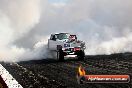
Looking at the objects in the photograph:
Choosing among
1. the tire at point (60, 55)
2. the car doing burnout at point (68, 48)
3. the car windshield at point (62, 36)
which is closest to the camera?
the tire at point (60, 55)

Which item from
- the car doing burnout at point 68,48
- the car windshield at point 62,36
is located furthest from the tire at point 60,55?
the car windshield at point 62,36

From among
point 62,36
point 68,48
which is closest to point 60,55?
point 68,48

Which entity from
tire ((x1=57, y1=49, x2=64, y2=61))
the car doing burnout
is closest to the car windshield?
the car doing burnout

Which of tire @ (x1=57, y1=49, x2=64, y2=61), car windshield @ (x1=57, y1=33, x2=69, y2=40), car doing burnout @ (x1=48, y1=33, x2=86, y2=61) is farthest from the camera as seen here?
car windshield @ (x1=57, y1=33, x2=69, y2=40)

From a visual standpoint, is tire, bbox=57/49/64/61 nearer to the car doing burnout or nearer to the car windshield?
the car doing burnout

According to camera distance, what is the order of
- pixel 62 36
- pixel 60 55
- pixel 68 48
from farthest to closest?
pixel 62 36
pixel 68 48
pixel 60 55

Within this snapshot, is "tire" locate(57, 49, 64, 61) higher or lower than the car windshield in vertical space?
lower

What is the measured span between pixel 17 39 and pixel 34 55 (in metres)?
20.8

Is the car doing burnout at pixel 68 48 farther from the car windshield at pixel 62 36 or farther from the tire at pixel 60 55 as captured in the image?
the car windshield at pixel 62 36

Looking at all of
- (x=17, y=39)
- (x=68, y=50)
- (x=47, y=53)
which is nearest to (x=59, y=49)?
(x=68, y=50)

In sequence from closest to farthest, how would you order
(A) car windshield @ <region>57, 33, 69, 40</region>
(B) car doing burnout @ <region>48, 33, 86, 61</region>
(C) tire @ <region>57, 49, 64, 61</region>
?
(C) tire @ <region>57, 49, 64, 61</region> < (B) car doing burnout @ <region>48, 33, 86, 61</region> < (A) car windshield @ <region>57, 33, 69, 40</region>

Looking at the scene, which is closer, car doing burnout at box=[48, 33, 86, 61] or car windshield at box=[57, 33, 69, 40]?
car doing burnout at box=[48, 33, 86, 61]

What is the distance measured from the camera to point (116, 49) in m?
44.9

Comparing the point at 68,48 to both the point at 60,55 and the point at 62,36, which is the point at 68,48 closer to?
the point at 60,55
